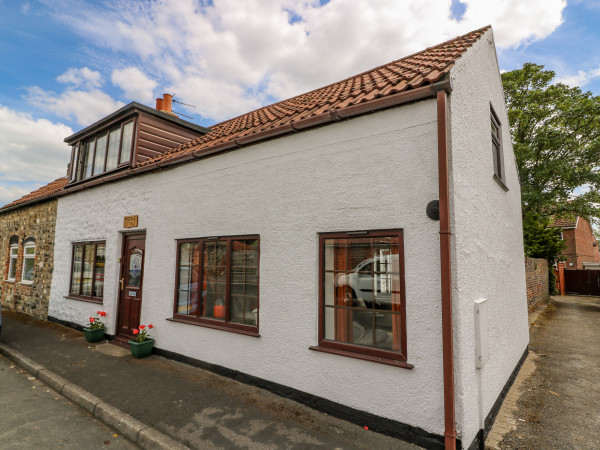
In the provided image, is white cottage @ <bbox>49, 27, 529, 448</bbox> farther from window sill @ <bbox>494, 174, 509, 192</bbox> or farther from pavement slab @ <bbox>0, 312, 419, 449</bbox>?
pavement slab @ <bbox>0, 312, 419, 449</bbox>

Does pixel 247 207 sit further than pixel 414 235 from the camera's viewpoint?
Yes

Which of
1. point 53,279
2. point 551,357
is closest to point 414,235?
point 551,357

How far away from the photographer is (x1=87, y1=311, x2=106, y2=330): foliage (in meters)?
6.97

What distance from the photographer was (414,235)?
11.1 feet

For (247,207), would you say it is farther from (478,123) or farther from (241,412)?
(478,123)

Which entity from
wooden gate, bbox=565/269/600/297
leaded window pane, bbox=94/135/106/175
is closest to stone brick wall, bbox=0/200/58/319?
leaded window pane, bbox=94/135/106/175

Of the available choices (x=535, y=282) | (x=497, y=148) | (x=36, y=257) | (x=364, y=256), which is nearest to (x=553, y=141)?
(x=535, y=282)

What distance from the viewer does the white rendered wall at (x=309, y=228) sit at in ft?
10.8

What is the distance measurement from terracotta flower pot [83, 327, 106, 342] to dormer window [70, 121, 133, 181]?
4158 mm

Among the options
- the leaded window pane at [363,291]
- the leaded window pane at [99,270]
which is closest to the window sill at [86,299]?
the leaded window pane at [99,270]

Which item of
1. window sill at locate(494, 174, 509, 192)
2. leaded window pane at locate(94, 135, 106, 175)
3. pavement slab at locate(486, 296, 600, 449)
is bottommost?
pavement slab at locate(486, 296, 600, 449)

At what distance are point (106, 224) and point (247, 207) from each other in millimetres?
4785

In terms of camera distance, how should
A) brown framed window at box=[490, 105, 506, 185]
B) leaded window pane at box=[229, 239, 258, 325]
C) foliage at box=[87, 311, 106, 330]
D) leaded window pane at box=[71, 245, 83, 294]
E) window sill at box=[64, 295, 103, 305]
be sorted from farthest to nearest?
1. leaded window pane at box=[71, 245, 83, 294]
2. window sill at box=[64, 295, 103, 305]
3. foliage at box=[87, 311, 106, 330]
4. brown framed window at box=[490, 105, 506, 185]
5. leaded window pane at box=[229, 239, 258, 325]

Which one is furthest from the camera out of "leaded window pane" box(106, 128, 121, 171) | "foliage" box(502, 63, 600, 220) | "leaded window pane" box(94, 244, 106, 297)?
"foliage" box(502, 63, 600, 220)
